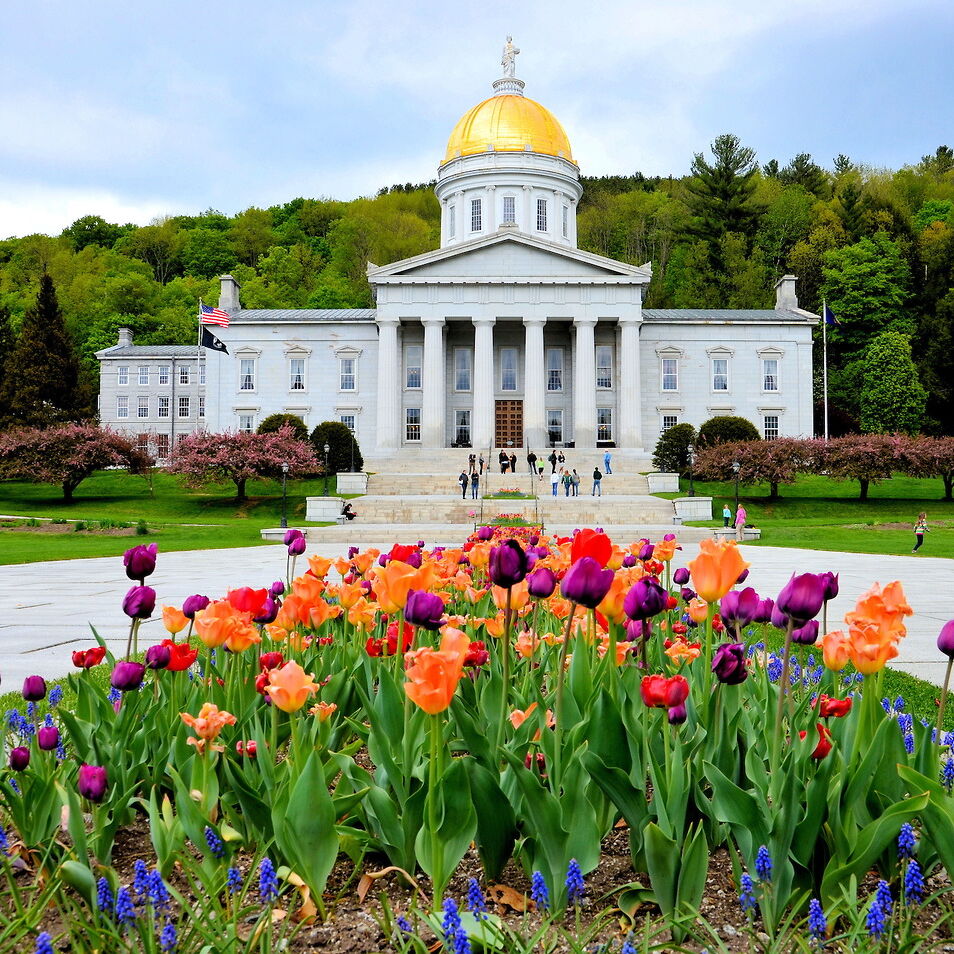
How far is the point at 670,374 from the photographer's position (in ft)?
176

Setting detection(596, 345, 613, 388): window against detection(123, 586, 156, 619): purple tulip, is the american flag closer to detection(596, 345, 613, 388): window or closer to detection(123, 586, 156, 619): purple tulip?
detection(596, 345, 613, 388): window

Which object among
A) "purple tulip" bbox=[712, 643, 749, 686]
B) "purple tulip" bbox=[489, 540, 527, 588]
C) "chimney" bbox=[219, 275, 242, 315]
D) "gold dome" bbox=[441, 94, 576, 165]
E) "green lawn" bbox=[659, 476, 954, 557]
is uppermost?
"gold dome" bbox=[441, 94, 576, 165]

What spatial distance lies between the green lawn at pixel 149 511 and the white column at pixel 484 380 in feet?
40.4

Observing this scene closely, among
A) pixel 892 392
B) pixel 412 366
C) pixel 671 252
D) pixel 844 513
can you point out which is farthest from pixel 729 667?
pixel 671 252

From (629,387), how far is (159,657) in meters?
48.4

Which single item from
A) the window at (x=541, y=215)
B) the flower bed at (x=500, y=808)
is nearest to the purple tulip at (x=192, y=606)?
the flower bed at (x=500, y=808)

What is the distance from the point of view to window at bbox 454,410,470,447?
5331 cm

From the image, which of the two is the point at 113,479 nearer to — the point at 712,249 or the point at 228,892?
the point at 228,892

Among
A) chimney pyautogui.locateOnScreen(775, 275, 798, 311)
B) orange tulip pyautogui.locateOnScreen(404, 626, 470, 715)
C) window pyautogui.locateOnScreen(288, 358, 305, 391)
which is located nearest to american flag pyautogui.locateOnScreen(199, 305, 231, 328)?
window pyautogui.locateOnScreen(288, 358, 305, 391)

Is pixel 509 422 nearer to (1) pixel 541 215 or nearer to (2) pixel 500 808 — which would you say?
(1) pixel 541 215

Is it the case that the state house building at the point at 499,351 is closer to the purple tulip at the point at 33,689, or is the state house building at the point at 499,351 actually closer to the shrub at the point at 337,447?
the shrub at the point at 337,447

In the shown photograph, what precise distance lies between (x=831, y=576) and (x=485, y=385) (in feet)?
156

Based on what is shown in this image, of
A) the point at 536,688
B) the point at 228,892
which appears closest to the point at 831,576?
the point at 536,688

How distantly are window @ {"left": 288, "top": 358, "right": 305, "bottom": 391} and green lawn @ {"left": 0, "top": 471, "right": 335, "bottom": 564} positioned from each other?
11041mm
